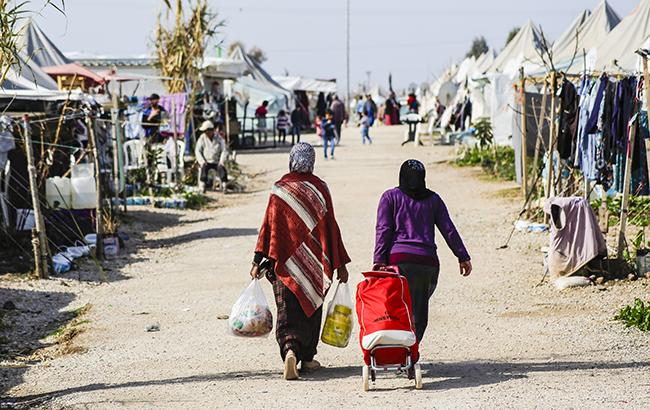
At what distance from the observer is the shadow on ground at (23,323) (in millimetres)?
8516

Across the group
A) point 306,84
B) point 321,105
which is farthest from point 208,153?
point 306,84

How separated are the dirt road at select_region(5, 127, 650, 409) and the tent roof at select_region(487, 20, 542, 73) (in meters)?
17.7

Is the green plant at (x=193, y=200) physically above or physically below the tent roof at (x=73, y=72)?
below

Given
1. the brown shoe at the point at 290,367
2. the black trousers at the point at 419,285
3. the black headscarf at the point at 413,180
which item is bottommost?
the brown shoe at the point at 290,367

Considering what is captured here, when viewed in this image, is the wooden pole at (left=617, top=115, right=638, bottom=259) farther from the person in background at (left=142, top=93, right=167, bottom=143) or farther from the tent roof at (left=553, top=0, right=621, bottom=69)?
the person in background at (left=142, top=93, right=167, bottom=143)

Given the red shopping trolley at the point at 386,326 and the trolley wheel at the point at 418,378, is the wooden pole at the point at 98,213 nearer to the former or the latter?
the red shopping trolley at the point at 386,326

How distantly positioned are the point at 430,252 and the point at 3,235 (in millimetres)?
7395

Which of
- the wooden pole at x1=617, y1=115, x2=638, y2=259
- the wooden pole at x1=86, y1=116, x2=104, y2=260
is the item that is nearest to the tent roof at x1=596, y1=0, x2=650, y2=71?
the wooden pole at x1=617, y1=115, x2=638, y2=259

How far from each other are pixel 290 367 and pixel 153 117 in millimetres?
15707

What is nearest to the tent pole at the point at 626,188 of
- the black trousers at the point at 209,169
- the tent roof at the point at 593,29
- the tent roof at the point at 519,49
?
the black trousers at the point at 209,169

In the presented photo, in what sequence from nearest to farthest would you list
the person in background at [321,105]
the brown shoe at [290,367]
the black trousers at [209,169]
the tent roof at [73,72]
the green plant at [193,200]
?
the brown shoe at [290,367], the green plant at [193,200], the tent roof at [73,72], the black trousers at [209,169], the person in background at [321,105]

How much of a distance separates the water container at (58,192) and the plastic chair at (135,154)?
6170mm

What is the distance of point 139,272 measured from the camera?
13055 mm

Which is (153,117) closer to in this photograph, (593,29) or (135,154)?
(135,154)
